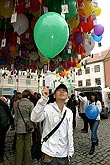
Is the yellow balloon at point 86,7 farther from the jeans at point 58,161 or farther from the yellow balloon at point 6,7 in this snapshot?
the jeans at point 58,161

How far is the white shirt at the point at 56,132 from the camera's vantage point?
2.25 m

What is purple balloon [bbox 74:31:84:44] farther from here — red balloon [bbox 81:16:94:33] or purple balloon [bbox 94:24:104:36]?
purple balloon [bbox 94:24:104:36]

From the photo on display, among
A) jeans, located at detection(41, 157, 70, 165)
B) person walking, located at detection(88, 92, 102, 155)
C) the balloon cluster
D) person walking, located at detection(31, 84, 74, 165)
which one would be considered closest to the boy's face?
person walking, located at detection(31, 84, 74, 165)

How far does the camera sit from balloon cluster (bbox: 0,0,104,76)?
241cm

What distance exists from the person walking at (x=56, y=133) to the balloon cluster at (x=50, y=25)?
0.69m

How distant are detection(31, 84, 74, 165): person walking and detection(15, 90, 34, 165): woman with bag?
5.60ft

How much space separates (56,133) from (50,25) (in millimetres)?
1321

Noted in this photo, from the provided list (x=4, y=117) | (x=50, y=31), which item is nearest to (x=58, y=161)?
(x=50, y=31)

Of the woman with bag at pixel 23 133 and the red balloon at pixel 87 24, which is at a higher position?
the red balloon at pixel 87 24

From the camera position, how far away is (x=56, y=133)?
2311mm

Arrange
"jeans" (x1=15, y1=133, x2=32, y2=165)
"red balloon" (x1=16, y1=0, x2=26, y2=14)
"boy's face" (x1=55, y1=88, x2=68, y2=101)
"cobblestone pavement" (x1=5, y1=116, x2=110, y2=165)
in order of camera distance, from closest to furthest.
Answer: "boy's face" (x1=55, y1=88, x2=68, y2=101) → "red balloon" (x1=16, y1=0, x2=26, y2=14) → "jeans" (x1=15, y1=133, x2=32, y2=165) → "cobblestone pavement" (x1=5, y1=116, x2=110, y2=165)

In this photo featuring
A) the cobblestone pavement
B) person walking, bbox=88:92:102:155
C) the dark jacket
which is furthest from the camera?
person walking, bbox=88:92:102:155

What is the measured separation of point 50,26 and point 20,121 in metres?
2.36

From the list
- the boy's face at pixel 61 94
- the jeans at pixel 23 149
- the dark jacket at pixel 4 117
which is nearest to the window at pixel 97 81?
the jeans at pixel 23 149
